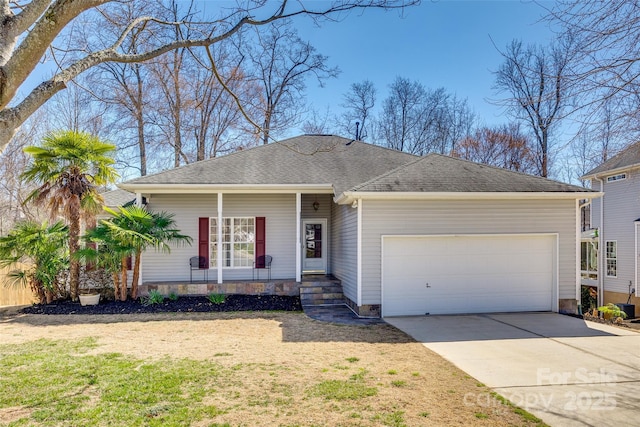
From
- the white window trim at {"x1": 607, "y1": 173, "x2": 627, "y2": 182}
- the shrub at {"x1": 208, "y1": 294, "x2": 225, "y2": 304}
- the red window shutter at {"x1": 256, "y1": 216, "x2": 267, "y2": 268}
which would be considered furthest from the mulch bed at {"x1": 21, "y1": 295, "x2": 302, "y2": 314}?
the white window trim at {"x1": 607, "y1": 173, "x2": 627, "y2": 182}

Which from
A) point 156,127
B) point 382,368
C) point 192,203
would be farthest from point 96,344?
point 156,127

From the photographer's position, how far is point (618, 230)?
15.1m

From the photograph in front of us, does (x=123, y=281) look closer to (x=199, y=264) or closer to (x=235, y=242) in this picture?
(x=199, y=264)

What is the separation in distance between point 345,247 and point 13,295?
1090 cm

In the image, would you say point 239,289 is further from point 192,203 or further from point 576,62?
point 576,62

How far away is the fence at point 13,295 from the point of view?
508 inches

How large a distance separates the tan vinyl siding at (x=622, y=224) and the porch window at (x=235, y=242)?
1313 cm

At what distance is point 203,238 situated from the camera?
1262 cm

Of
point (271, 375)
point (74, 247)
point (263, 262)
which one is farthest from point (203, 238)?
point (271, 375)

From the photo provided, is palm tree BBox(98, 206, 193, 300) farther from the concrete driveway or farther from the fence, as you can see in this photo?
the concrete driveway

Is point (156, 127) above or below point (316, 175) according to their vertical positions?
above

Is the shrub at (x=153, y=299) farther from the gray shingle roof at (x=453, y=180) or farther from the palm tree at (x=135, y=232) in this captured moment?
the gray shingle roof at (x=453, y=180)

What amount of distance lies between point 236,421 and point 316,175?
901 cm

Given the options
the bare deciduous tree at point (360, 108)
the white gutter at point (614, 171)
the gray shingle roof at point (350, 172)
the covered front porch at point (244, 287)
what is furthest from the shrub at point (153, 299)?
the bare deciduous tree at point (360, 108)
